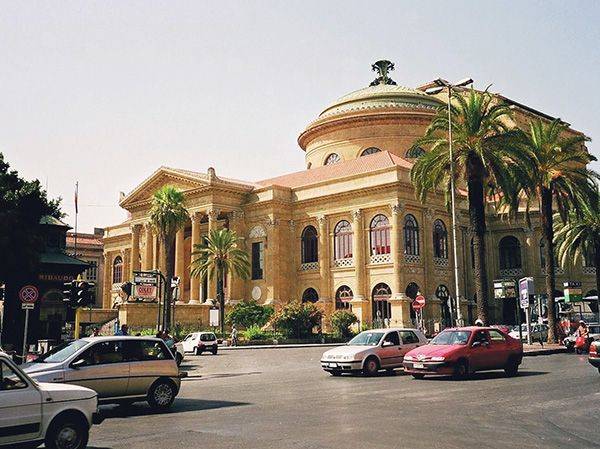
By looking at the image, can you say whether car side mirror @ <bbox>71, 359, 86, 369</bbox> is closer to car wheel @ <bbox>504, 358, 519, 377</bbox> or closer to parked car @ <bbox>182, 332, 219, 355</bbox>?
car wheel @ <bbox>504, 358, 519, 377</bbox>

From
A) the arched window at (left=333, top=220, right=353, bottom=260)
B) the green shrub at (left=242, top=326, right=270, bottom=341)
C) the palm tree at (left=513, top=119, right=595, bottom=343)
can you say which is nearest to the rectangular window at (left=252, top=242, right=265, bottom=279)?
the arched window at (left=333, top=220, right=353, bottom=260)

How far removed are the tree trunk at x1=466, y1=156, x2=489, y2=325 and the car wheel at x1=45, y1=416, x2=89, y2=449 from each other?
2322cm

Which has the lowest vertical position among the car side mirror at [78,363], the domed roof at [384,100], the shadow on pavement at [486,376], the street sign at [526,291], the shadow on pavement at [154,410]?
the shadow on pavement at [486,376]

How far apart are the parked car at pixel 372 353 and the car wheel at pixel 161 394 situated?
8169 millimetres

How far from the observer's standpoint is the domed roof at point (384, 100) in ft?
198

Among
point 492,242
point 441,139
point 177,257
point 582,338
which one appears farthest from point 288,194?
point 582,338

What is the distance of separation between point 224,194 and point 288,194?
564 centimetres

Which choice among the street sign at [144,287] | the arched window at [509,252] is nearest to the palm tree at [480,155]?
the street sign at [144,287]

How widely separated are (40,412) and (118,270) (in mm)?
67006

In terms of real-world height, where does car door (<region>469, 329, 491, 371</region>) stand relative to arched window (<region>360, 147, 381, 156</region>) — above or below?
below

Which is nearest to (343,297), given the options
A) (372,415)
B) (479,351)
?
(479,351)

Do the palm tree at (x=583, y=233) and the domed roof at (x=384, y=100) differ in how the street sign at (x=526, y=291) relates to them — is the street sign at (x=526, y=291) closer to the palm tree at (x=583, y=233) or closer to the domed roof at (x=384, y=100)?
the palm tree at (x=583, y=233)

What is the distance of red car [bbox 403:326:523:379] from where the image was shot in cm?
1780

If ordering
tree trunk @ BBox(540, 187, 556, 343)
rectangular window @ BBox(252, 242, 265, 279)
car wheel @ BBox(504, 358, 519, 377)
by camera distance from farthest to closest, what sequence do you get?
1. rectangular window @ BBox(252, 242, 265, 279)
2. tree trunk @ BBox(540, 187, 556, 343)
3. car wheel @ BBox(504, 358, 519, 377)
